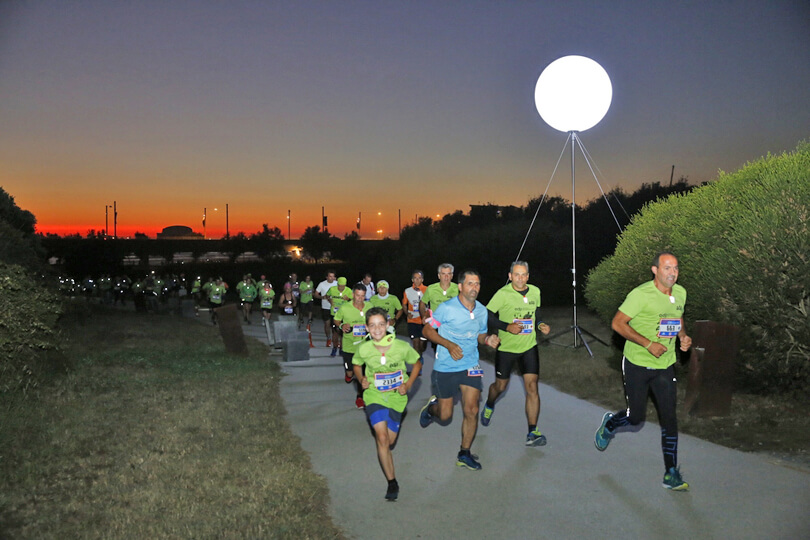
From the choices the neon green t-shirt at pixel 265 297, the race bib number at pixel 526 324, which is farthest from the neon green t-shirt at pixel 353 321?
the neon green t-shirt at pixel 265 297

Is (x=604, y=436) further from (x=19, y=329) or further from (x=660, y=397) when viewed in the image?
(x=19, y=329)

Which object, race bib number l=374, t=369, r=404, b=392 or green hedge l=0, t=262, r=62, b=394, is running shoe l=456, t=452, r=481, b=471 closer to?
race bib number l=374, t=369, r=404, b=392

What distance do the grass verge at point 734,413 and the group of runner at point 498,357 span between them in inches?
64.0

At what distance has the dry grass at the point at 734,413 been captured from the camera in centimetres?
751

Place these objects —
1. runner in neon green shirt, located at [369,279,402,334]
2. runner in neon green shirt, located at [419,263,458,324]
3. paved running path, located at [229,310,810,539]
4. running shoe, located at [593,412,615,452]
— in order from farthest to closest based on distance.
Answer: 1. runner in neon green shirt, located at [369,279,402,334]
2. runner in neon green shirt, located at [419,263,458,324]
3. running shoe, located at [593,412,615,452]
4. paved running path, located at [229,310,810,539]

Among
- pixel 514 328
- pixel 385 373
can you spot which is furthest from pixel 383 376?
pixel 514 328

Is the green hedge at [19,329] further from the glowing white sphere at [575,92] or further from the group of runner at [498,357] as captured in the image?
the glowing white sphere at [575,92]

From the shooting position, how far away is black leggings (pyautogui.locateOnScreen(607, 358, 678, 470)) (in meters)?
6.12

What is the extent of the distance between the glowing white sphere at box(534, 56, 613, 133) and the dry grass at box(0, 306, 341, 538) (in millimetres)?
7117

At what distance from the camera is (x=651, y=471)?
21.6ft

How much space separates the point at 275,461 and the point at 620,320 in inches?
140

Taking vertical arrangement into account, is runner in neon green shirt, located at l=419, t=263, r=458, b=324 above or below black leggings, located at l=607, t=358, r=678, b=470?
above

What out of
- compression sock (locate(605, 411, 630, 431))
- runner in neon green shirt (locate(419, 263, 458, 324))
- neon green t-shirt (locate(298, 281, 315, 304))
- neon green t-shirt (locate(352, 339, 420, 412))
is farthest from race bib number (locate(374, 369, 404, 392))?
neon green t-shirt (locate(298, 281, 315, 304))

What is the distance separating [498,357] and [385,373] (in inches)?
81.9
